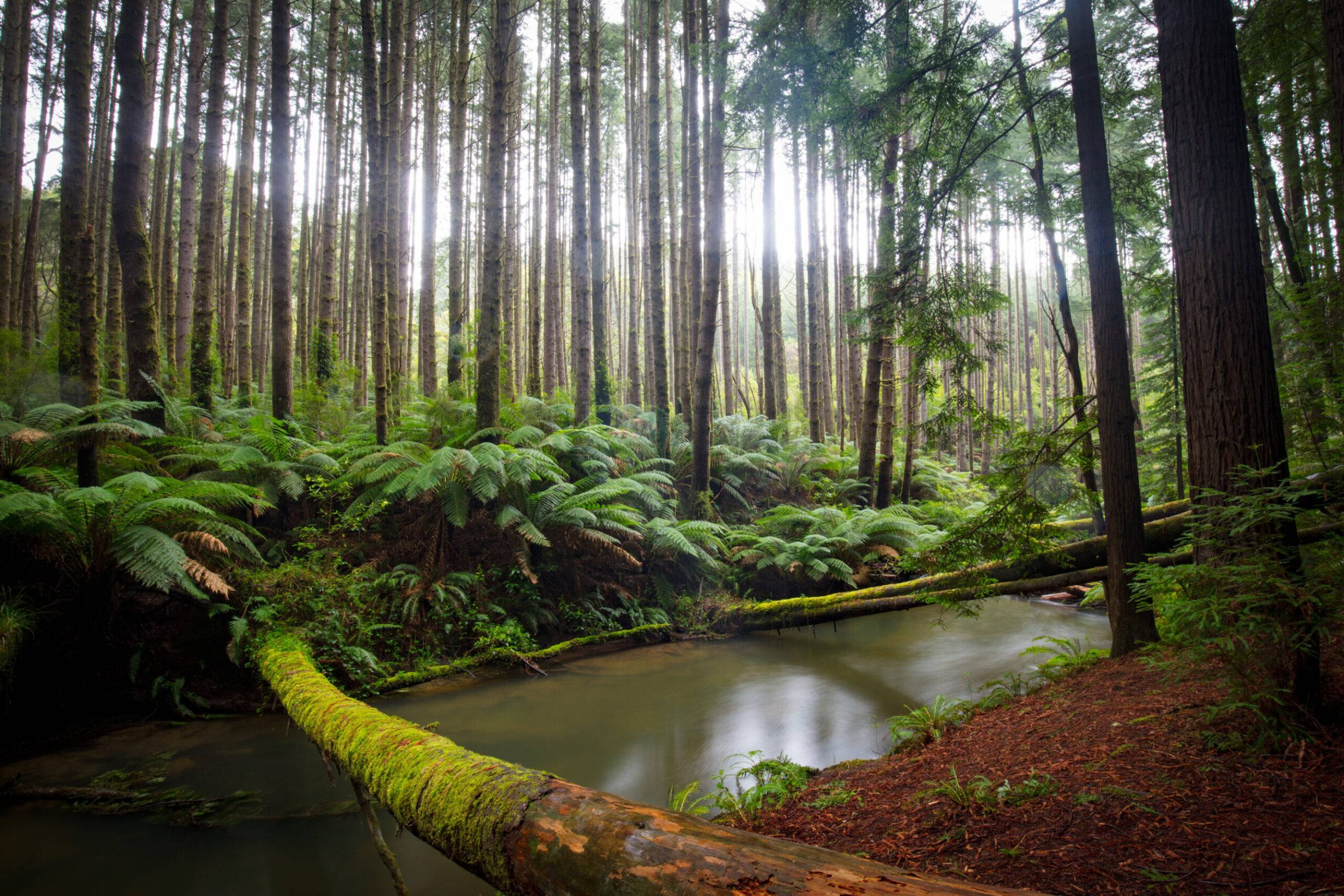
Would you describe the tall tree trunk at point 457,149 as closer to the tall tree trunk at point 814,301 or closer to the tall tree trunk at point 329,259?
the tall tree trunk at point 329,259

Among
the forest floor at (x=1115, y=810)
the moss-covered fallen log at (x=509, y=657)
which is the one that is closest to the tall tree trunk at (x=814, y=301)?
the moss-covered fallen log at (x=509, y=657)

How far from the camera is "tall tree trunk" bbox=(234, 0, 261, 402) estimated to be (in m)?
11.9

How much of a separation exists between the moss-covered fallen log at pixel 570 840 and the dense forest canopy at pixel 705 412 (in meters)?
2.21

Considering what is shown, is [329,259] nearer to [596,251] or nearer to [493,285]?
[493,285]

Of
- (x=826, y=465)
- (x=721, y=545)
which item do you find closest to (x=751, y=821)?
(x=721, y=545)

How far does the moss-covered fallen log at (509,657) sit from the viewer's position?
5.84 metres

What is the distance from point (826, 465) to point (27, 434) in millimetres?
11994

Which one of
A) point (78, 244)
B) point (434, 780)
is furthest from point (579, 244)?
point (434, 780)

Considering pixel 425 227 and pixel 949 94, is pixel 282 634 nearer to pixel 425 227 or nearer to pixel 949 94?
pixel 949 94

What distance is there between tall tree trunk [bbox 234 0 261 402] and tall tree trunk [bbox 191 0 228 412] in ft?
4.99

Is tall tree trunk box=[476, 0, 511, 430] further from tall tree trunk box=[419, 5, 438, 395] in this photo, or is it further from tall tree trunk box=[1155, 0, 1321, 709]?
tall tree trunk box=[1155, 0, 1321, 709]

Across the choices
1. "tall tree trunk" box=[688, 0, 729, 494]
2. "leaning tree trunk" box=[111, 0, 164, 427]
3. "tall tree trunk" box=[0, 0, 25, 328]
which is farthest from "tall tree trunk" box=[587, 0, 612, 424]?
"tall tree trunk" box=[0, 0, 25, 328]

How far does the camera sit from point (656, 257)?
11656 millimetres

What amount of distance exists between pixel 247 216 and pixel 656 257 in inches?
371
